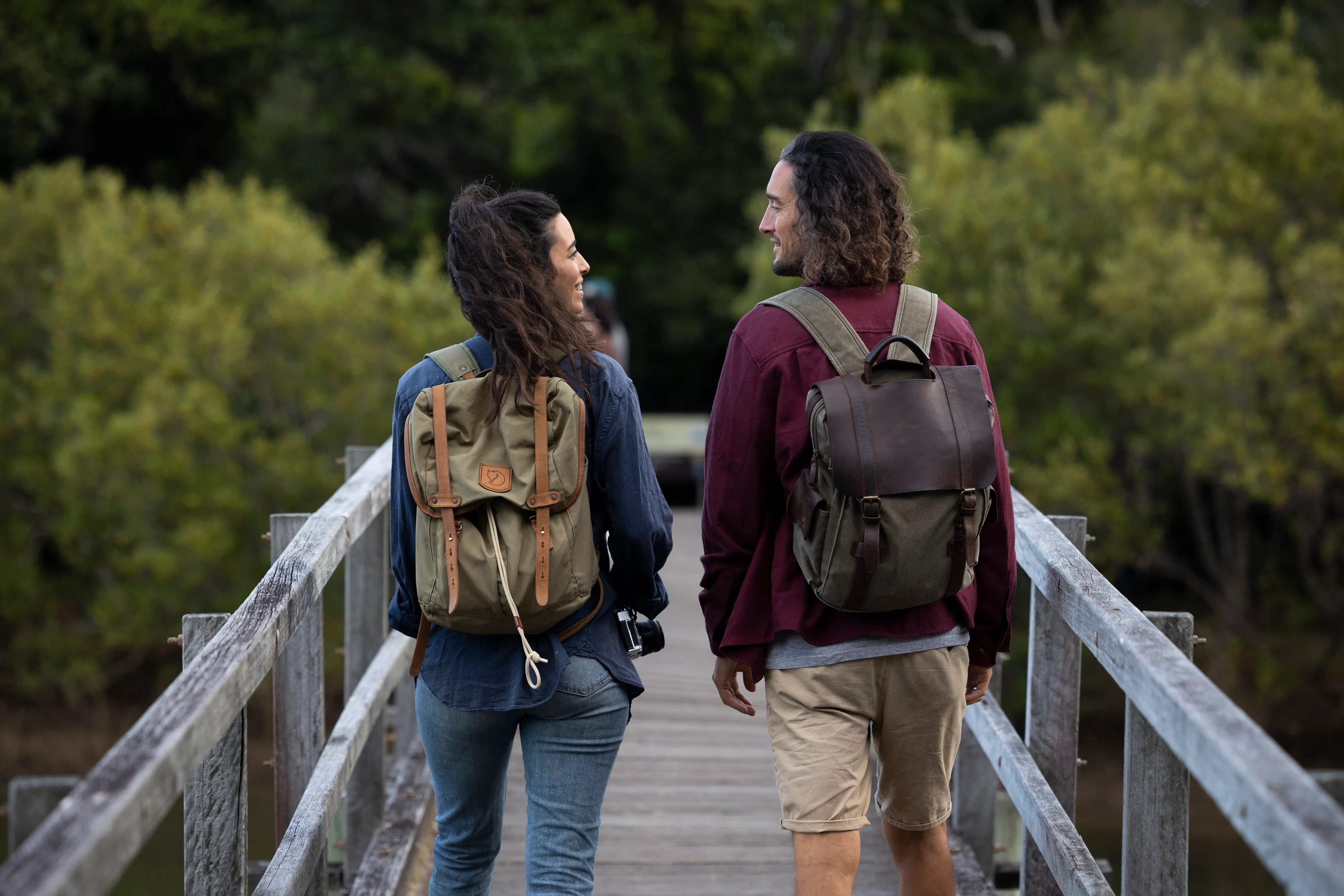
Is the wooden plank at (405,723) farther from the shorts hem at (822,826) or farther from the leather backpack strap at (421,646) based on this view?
the shorts hem at (822,826)

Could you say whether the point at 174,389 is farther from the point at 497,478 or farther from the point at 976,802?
the point at 497,478

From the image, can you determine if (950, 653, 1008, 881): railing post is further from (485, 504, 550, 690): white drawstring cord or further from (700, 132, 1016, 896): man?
(485, 504, 550, 690): white drawstring cord

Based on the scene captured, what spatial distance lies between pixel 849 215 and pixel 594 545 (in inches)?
25.5

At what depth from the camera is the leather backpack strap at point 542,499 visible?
6.17 feet

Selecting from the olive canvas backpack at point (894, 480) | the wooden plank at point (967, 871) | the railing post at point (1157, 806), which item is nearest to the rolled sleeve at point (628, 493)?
the olive canvas backpack at point (894, 480)

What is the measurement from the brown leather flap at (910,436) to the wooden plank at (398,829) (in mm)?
1343

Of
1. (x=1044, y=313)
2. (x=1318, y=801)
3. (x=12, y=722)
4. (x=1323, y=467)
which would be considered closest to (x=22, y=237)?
(x=12, y=722)

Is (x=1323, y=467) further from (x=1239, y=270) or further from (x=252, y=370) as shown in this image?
(x=252, y=370)

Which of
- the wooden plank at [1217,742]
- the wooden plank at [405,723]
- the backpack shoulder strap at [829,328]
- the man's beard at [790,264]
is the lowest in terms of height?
the wooden plank at [405,723]

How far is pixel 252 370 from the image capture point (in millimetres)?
11445

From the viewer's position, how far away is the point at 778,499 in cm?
212

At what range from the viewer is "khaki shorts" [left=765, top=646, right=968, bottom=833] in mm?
1994

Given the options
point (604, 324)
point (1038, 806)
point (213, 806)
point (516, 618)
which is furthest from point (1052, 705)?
point (604, 324)

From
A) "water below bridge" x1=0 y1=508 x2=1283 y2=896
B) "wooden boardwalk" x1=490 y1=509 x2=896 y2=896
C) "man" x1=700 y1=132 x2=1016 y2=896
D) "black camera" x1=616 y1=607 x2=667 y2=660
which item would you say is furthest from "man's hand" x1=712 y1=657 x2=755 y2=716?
"water below bridge" x1=0 y1=508 x2=1283 y2=896
